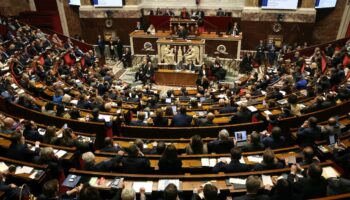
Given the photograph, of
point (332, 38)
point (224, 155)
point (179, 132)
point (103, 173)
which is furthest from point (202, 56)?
point (103, 173)

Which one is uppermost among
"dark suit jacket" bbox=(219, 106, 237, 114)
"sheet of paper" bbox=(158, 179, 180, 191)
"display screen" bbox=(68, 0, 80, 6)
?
"display screen" bbox=(68, 0, 80, 6)

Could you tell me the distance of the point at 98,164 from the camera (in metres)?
4.98

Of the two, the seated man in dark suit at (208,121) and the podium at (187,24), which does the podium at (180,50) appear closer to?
the podium at (187,24)

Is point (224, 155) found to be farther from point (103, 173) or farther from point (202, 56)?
point (202, 56)

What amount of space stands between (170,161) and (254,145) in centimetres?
169

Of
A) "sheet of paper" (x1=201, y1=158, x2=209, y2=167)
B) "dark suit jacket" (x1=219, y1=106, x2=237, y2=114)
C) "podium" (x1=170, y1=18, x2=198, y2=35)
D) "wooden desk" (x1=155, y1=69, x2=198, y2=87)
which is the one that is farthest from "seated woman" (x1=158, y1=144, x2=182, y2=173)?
"podium" (x1=170, y1=18, x2=198, y2=35)

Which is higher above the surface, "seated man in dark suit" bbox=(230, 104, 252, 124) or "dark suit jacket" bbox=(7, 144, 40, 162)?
"dark suit jacket" bbox=(7, 144, 40, 162)

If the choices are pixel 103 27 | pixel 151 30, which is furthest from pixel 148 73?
pixel 103 27

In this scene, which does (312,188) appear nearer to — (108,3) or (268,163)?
(268,163)

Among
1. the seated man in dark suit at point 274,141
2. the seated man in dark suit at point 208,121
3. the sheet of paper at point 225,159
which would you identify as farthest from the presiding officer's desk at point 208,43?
the sheet of paper at point 225,159

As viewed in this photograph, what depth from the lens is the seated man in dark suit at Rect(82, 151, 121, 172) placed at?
4.93m

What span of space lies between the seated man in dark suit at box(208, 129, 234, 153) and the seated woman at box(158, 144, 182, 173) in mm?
946

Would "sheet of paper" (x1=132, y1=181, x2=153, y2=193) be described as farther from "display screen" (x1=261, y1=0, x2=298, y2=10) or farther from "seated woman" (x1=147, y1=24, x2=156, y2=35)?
"display screen" (x1=261, y1=0, x2=298, y2=10)

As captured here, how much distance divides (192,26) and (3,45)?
922cm
